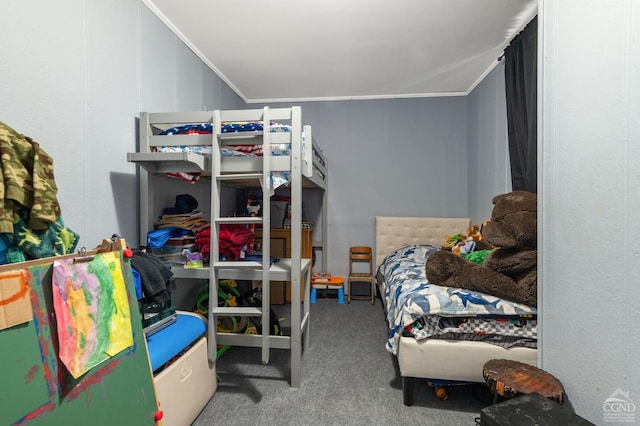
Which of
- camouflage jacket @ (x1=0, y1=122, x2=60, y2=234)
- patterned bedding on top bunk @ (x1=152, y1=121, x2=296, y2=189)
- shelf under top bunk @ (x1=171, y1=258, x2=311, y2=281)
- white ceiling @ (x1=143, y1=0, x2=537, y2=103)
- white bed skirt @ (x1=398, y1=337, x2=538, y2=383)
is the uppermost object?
white ceiling @ (x1=143, y1=0, x2=537, y2=103)

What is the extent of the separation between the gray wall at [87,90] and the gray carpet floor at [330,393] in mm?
1210

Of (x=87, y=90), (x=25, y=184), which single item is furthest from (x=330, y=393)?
(x=87, y=90)

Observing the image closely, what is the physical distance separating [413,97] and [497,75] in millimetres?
1020

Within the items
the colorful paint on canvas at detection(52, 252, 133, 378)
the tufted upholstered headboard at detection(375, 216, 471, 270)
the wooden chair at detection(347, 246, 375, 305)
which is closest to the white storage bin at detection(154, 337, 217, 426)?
the colorful paint on canvas at detection(52, 252, 133, 378)

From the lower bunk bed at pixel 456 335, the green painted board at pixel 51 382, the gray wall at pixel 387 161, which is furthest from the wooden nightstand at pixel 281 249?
the green painted board at pixel 51 382

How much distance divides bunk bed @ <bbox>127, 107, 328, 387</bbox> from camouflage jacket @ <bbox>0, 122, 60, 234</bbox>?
2.05ft

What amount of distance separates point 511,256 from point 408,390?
39.5 inches

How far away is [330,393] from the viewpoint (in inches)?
71.8

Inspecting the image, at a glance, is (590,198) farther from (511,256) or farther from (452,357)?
(452,357)

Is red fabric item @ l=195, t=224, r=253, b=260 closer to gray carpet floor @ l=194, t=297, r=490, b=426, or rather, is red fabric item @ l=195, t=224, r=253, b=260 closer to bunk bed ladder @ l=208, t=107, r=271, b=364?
bunk bed ladder @ l=208, t=107, r=271, b=364

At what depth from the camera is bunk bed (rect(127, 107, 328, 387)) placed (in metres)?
1.74

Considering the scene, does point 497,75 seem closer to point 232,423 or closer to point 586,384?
point 586,384

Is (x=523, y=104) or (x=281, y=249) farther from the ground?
(x=523, y=104)

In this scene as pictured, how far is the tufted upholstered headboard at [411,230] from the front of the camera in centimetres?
356
